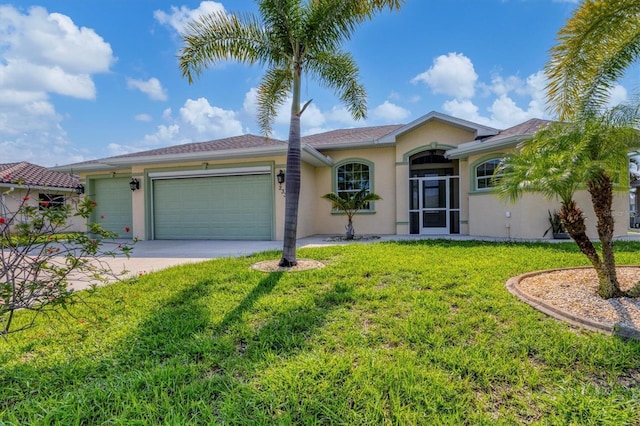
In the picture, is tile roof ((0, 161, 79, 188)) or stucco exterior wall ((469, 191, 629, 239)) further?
tile roof ((0, 161, 79, 188))

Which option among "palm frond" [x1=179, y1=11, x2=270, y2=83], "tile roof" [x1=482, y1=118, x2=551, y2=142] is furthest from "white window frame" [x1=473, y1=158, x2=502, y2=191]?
"palm frond" [x1=179, y1=11, x2=270, y2=83]

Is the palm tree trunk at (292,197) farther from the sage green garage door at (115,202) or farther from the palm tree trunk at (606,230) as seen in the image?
the sage green garage door at (115,202)

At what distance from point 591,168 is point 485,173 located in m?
8.24

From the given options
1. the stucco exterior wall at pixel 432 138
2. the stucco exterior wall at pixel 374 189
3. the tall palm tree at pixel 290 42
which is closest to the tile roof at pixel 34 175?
the stucco exterior wall at pixel 374 189

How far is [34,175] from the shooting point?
19.1 metres

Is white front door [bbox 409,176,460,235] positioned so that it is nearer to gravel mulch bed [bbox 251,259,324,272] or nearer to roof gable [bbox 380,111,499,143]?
roof gable [bbox 380,111,499,143]

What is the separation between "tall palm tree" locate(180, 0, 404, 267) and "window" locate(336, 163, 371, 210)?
645 cm

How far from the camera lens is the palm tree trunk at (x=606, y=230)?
4285 millimetres

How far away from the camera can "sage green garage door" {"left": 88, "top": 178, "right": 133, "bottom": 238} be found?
594 inches

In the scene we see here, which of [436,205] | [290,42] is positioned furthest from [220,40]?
[436,205]

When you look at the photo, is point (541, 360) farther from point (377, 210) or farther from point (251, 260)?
point (377, 210)

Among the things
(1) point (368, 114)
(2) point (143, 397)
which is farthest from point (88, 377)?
(1) point (368, 114)

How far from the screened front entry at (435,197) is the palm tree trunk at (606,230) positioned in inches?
348

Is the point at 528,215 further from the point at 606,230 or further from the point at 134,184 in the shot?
the point at 134,184
